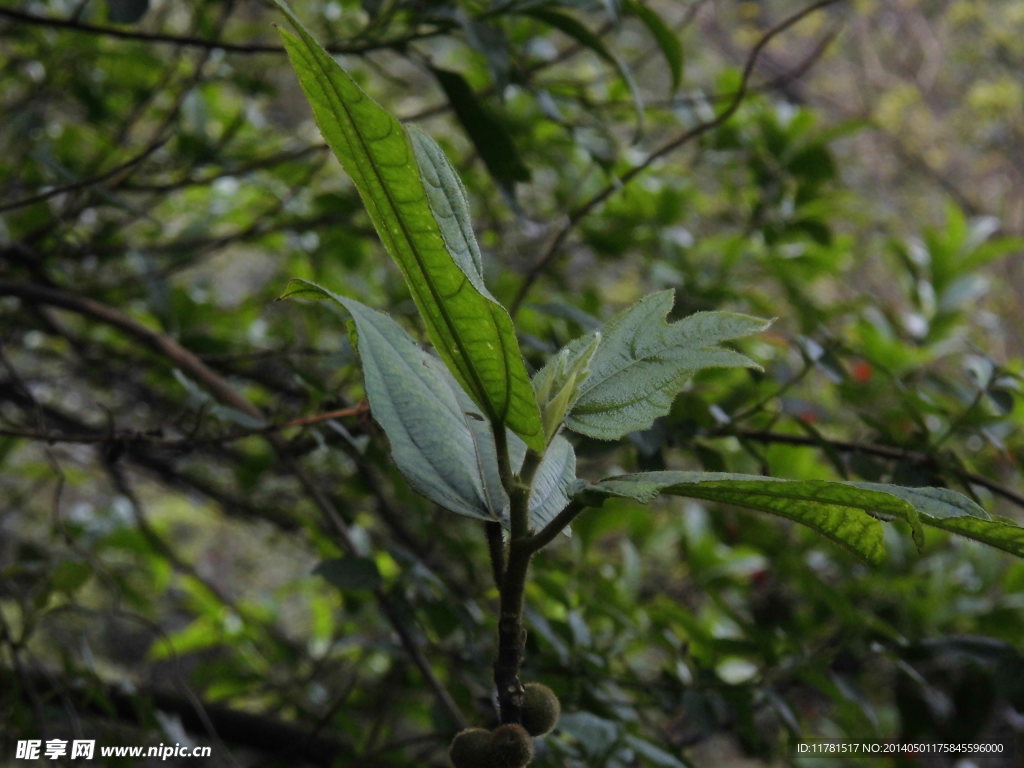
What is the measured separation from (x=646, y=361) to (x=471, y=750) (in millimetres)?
242

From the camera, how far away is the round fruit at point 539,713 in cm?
55

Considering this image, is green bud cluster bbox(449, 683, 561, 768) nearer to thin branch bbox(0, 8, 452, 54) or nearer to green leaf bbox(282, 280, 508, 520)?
green leaf bbox(282, 280, 508, 520)

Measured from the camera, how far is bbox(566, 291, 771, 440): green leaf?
1.76 feet

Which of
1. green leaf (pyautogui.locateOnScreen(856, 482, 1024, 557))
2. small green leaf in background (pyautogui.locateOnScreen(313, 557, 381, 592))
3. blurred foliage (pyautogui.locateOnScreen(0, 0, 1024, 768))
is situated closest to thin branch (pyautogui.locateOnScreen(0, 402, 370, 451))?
blurred foliage (pyautogui.locateOnScreen(0, 0, 1024, 768))

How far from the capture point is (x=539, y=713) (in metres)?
0.55

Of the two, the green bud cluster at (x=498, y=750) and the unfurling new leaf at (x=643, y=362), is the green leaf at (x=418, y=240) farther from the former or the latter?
the green bud cluster at (x=498, y=750)

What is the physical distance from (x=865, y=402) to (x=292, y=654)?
1.09 meters

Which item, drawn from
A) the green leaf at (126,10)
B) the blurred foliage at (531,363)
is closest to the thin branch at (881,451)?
the blurred foliage at (531,363)

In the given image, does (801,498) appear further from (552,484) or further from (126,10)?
(126,10)

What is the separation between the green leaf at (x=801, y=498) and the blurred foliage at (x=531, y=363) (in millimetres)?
492

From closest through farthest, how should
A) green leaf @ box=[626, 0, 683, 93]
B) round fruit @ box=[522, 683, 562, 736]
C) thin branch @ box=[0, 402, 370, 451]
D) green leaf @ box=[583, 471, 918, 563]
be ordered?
green leaf @ box=[583, 471, 918, 563] → round fruit @ box=[522, 683, 562, 736] → thin branch @ box=[0, 402, 370, 451] → green leaf @ box=[626, 0, 683, 93]

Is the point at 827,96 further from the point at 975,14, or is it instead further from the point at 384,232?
the point at 384,232

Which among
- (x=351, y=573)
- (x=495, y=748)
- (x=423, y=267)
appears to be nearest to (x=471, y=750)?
(x=495, y=748)

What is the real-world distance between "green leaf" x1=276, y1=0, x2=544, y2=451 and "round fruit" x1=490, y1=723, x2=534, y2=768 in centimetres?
16
